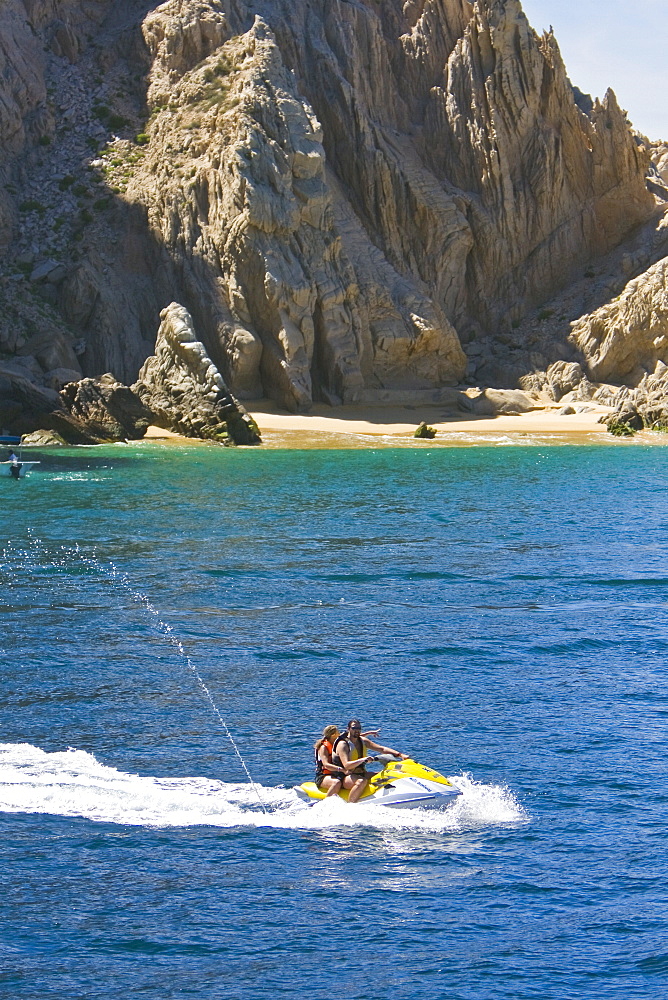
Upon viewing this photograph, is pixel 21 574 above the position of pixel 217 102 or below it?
below

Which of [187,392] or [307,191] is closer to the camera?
[187,392]

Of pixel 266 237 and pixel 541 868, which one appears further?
pixel 266 237

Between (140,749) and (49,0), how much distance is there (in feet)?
256

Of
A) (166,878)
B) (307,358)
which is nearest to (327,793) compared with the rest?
(166,878)

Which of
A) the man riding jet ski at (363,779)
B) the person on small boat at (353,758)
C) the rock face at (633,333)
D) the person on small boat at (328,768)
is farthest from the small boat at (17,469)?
the rock face at (633,333)

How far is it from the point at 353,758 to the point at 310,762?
1.23 m

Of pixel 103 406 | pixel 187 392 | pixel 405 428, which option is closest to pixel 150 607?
pixel 103 406

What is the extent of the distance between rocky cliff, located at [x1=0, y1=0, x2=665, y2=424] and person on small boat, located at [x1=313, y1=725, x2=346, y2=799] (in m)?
50.7

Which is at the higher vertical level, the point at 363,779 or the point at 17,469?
the point at 17,469

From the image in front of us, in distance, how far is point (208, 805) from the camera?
47.2 feet

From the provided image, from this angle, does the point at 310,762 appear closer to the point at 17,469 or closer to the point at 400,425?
the point at 17,469

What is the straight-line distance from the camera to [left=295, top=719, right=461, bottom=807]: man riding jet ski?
1427 centimetres

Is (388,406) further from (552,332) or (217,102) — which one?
(217,102)

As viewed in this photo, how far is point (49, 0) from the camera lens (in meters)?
83.2
